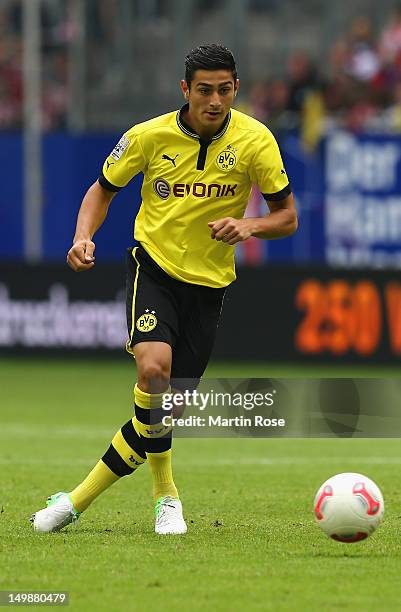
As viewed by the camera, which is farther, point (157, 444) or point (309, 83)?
point (309, 83)

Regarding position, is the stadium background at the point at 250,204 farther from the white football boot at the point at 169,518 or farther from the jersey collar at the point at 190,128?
the jersey collar at the point at 190,128

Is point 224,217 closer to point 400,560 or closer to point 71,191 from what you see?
point 400,560

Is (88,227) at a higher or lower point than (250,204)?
higher

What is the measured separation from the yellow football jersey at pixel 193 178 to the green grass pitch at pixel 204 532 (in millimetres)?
1413

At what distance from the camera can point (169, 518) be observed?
23.5 feet

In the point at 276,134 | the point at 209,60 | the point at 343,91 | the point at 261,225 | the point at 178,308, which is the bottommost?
the point at 276,134

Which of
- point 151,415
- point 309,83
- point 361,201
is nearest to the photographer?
point 151,415

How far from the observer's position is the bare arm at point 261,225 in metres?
6.66

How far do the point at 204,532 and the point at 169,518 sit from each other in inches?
8.6

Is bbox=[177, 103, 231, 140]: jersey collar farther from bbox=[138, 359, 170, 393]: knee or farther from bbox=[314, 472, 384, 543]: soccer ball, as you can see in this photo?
bbox=[314, 472, 384, 543]: soccer ball

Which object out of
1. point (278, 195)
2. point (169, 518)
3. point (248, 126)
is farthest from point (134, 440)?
point (248, 126)

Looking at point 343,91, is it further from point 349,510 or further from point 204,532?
point 349,510

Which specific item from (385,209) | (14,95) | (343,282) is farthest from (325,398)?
(14,95)

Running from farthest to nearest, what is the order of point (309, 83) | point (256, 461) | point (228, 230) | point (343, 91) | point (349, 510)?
point (343, 91) → point (309, 83) → point (256, 461) → point (228, 230) → point (349, 510)
